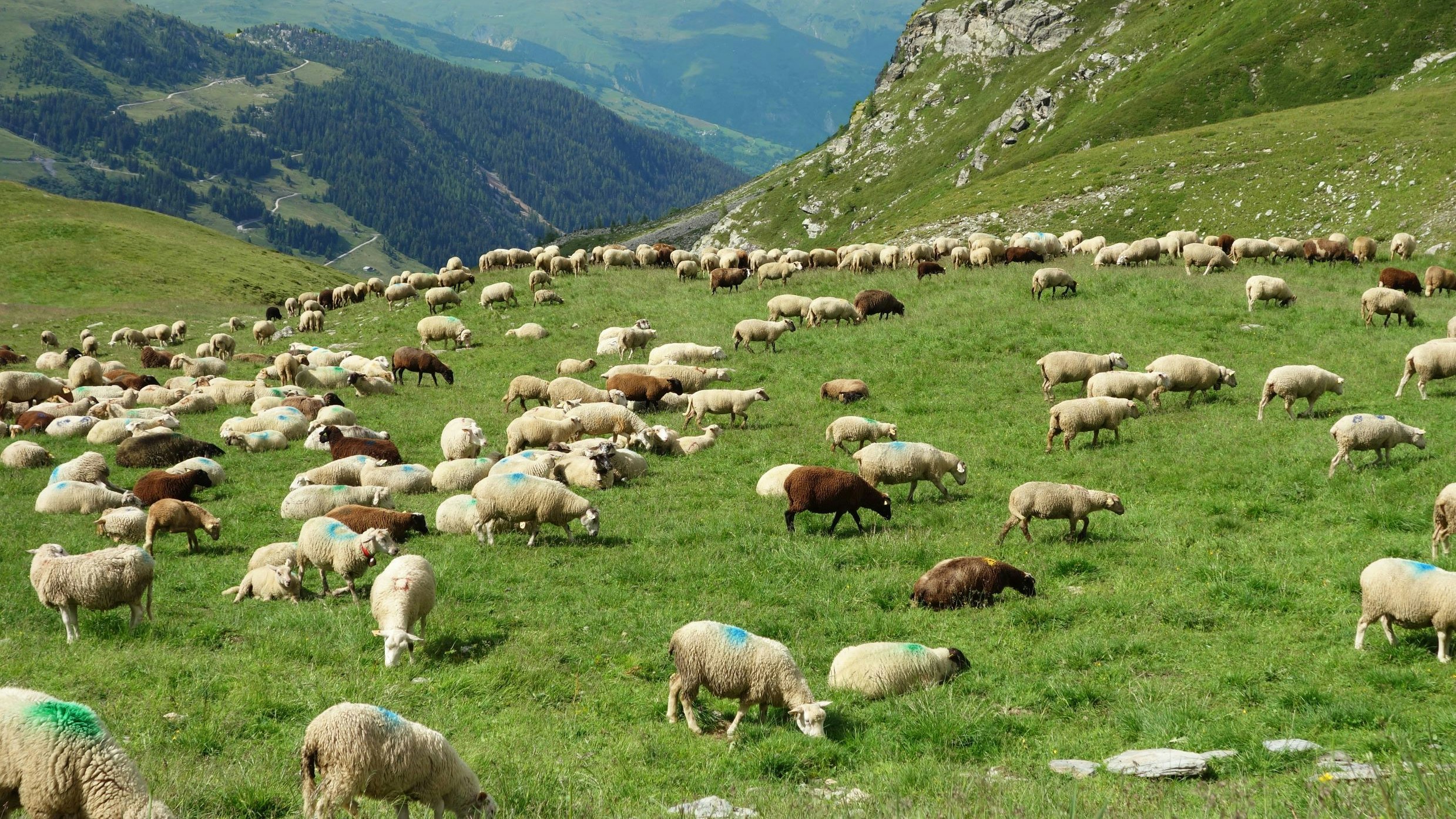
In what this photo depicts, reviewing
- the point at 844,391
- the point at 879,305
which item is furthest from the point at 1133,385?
the point at 879,305

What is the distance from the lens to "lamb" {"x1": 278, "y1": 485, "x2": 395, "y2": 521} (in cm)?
1769

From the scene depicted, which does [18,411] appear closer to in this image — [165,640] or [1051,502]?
[165,640]

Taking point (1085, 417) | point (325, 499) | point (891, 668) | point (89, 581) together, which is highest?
point (1085, 417)

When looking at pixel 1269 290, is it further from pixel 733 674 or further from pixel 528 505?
pixel 733 674

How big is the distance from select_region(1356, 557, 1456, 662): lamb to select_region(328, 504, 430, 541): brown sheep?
13.4m

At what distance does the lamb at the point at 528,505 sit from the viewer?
52.3 ft

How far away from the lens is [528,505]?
627 inches

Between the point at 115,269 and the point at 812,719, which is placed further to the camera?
the point at 115,269

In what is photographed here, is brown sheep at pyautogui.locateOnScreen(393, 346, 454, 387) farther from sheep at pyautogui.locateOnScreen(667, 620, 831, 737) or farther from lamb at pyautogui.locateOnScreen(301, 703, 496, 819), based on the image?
lamb at pyautogui.locateOnScreen(301, 703, 496, 819)

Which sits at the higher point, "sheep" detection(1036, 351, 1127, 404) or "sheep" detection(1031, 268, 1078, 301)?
"sheep" detection(1031, 268, 1078, 301)

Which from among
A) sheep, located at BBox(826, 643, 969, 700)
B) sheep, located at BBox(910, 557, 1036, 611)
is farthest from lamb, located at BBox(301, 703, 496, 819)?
sheep, located at BBox(910, 557, 1036, 611)

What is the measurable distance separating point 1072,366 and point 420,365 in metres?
19.2

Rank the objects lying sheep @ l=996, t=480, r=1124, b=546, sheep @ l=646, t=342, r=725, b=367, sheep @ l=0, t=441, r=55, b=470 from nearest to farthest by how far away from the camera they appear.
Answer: lying sheep @ l=996, t=480, r=1124, b=546
sheep @ l=0, t=441, r=55, b=470
sheep @ l=646, t=342, r=725, b=367

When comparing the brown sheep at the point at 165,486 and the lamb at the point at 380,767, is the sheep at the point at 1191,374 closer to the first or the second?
the lamb at the point at 380,767
